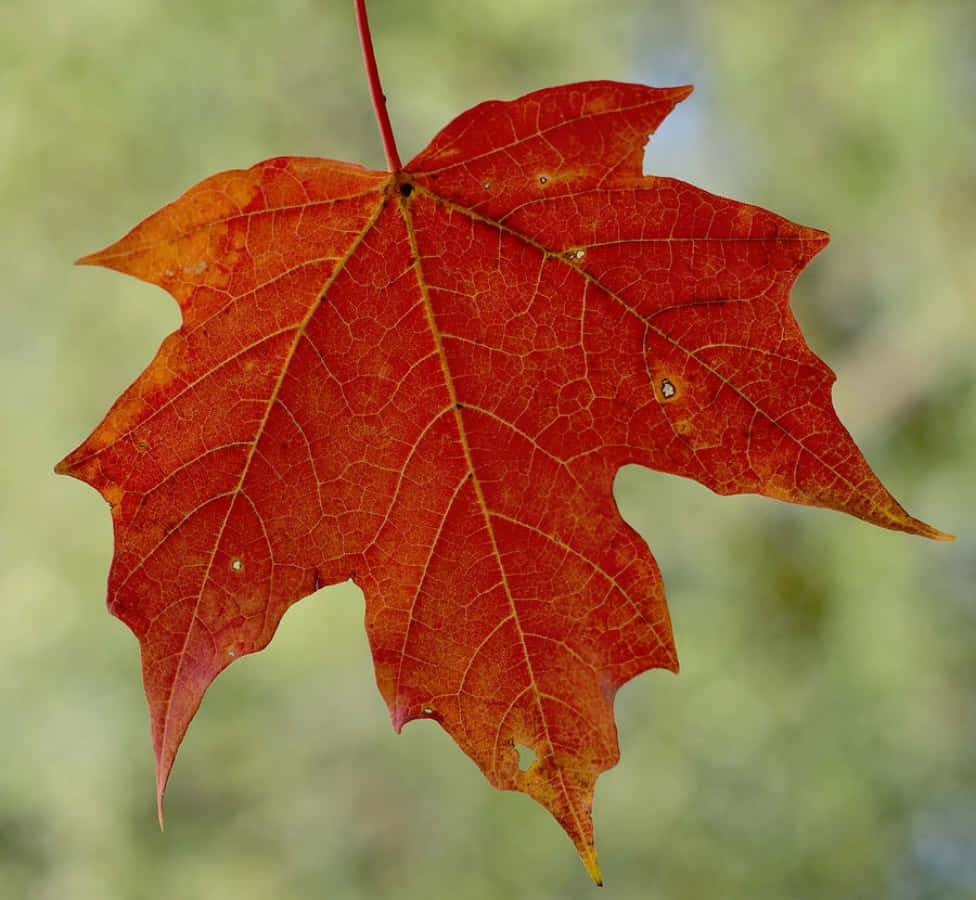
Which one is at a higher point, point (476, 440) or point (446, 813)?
point (476, 440)

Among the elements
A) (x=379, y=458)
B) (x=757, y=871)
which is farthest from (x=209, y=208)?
(x=757, y=871)

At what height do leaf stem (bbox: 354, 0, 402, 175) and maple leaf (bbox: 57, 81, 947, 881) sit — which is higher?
leaf stem (bbox: 354, 0, 402, 175)

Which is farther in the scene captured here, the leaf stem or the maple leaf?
the leaf stem

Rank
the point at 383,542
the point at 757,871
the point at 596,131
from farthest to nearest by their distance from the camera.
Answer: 1. the point at 757,871
2. the point at 383,542
3. the point at 596,131

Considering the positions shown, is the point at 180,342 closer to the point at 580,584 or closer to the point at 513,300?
the point at 513,300

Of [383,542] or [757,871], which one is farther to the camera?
[757,871]

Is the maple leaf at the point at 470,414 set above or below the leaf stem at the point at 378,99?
below

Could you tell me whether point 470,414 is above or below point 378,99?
below

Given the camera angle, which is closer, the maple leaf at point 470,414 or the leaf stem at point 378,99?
the maple leaf at point 470,414
